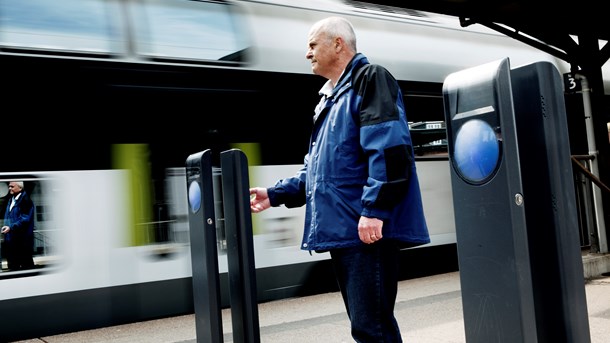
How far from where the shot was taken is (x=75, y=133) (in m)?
5.16

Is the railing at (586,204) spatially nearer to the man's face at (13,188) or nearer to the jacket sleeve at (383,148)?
the jacket sleeve at (383,148)

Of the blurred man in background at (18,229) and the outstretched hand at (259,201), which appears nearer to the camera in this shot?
the outstretched hand at (259,201)

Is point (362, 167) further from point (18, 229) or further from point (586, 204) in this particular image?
point (586, 204)

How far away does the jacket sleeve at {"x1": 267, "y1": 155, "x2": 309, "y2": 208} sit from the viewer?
2887 mm

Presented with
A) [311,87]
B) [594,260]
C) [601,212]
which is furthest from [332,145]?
[601,212]

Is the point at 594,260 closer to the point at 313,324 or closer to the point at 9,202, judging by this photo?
the point at 313,324

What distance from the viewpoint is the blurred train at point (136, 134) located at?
4.98 meters

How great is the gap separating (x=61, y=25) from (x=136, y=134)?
1.03 meters

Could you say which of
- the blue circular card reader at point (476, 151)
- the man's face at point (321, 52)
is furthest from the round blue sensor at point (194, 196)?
the blue circular card reader at point (476, 151)

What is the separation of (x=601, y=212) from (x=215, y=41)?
15.0 ft

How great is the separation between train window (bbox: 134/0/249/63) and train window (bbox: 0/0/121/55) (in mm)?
251

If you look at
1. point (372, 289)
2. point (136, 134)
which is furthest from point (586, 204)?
point (372, 289)

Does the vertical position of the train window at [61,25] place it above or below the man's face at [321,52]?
above

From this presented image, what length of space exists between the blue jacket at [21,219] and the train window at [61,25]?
1166 mm
